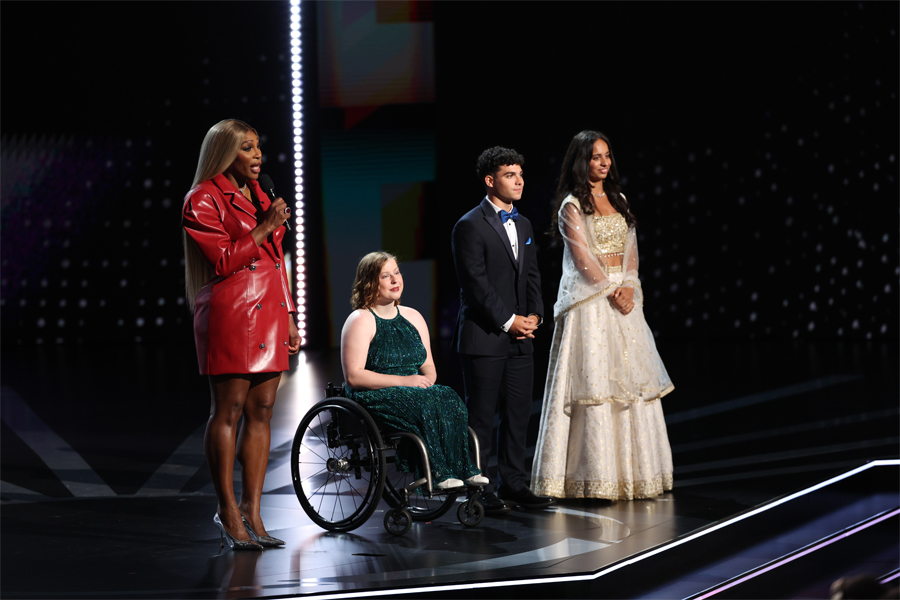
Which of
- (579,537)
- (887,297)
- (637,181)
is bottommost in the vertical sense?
(579,537)

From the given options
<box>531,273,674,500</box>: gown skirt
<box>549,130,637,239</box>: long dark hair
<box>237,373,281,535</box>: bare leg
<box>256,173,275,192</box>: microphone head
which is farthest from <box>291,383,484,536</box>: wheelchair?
<box>549,130,637,239</box>: long dark hair

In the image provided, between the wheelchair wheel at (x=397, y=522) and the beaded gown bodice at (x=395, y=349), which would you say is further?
the beaded gown bodice at (x=395, y=349)

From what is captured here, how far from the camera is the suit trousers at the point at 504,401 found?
11.2 ft

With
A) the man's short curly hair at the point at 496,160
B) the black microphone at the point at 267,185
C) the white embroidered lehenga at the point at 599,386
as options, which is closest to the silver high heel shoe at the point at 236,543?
the black microphone at the point at 267,185

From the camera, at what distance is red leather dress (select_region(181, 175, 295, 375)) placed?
2736mm

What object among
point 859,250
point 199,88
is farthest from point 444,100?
point 859,250

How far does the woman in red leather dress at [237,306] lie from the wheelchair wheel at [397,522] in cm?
35

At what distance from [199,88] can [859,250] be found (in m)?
6.70

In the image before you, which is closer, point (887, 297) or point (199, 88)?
point (887, 297)

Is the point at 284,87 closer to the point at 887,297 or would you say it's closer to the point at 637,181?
the point at 637,181

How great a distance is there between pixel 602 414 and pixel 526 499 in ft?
1.41

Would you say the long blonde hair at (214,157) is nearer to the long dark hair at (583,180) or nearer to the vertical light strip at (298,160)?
the long dark hair at (583,180)

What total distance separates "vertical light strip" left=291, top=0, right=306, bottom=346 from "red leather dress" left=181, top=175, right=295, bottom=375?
6413mm

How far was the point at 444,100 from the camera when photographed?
379 inches
